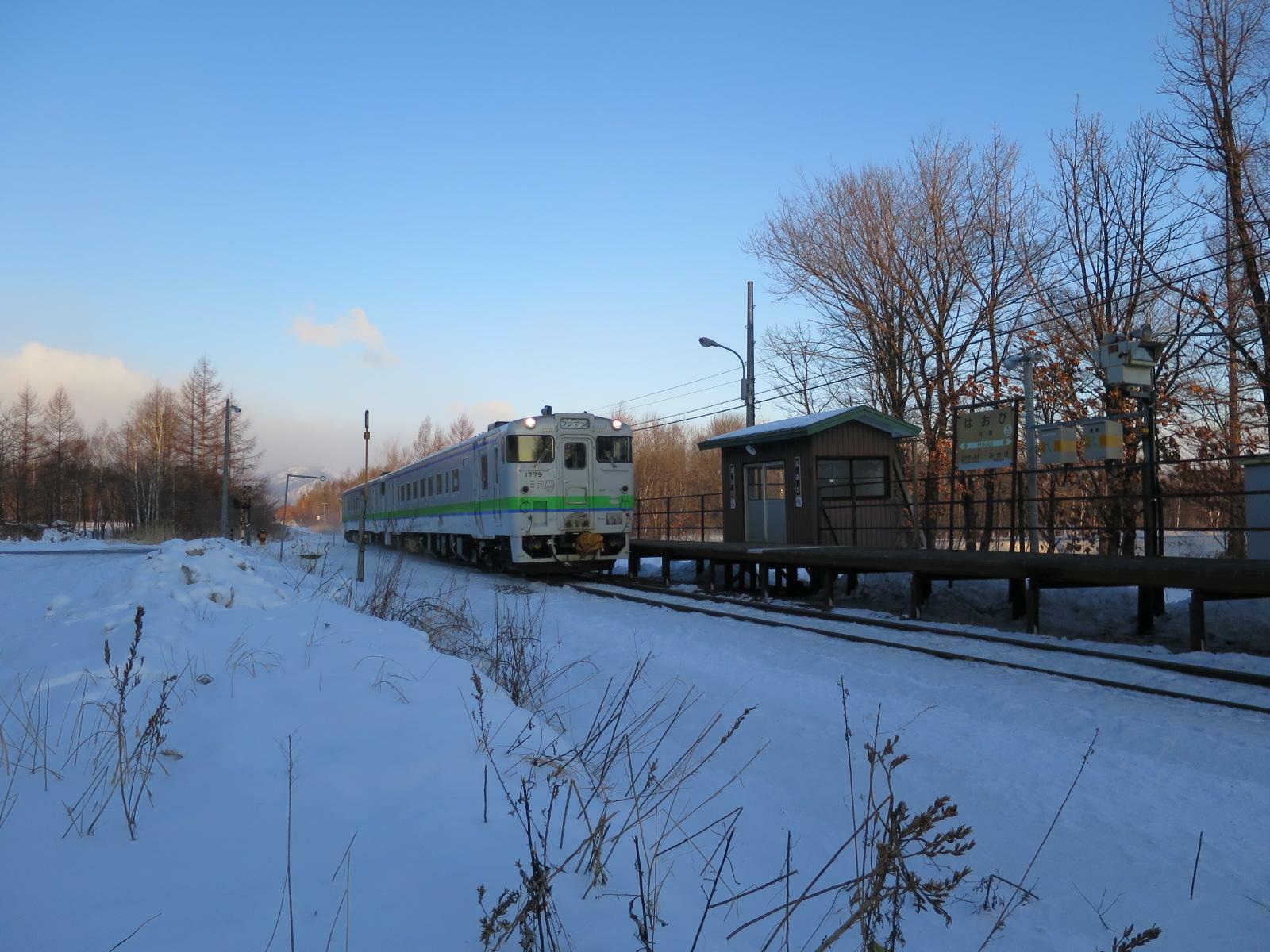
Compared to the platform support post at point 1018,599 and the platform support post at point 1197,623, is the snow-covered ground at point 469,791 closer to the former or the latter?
the platform support post at point 1197,623

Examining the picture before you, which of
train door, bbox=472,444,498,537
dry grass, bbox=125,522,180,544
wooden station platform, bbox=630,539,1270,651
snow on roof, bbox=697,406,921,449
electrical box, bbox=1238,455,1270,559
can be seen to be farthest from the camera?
dry grass, bbox=125,522,180,544

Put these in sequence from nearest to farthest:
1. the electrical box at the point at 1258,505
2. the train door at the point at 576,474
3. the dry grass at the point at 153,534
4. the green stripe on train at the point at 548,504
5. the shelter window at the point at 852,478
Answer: the electrical box at the point at 1258,505, the shelter window at the point at 852,478, the green stripe on train at the point at 548,504, the train door at the point at 576,474, the dry grass at the point at 153,534

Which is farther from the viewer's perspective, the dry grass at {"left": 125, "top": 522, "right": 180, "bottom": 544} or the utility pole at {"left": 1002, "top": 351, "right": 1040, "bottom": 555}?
the dry grass at {"left": 125, "top": 522, "right": 180, "bottom": 544}

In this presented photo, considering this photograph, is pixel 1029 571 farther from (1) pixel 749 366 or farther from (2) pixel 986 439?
(1) pixel 749 366

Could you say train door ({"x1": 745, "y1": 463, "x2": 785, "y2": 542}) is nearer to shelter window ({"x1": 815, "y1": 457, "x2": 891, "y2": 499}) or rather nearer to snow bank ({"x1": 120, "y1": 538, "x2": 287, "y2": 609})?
shelter window ({"x1": 815, "y1": 457, "x2": 891, "y2": 499})

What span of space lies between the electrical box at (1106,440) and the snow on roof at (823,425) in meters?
4.28

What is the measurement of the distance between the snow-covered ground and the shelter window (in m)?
8.14

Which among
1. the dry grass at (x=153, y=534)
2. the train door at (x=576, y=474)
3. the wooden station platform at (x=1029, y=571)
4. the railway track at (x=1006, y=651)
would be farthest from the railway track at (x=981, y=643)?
the dry grass at (x=153, y=534)

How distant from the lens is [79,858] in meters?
2.62

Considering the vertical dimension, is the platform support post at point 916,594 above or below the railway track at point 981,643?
above

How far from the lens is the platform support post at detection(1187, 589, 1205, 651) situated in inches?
331

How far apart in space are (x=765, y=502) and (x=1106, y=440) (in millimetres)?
6801

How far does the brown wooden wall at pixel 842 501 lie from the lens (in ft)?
50.4

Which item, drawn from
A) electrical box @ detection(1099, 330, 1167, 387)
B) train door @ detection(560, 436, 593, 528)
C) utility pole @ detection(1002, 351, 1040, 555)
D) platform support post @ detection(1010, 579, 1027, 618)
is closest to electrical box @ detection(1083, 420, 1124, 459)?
electrical box @ detection(1099, 330, 1167, 387)
